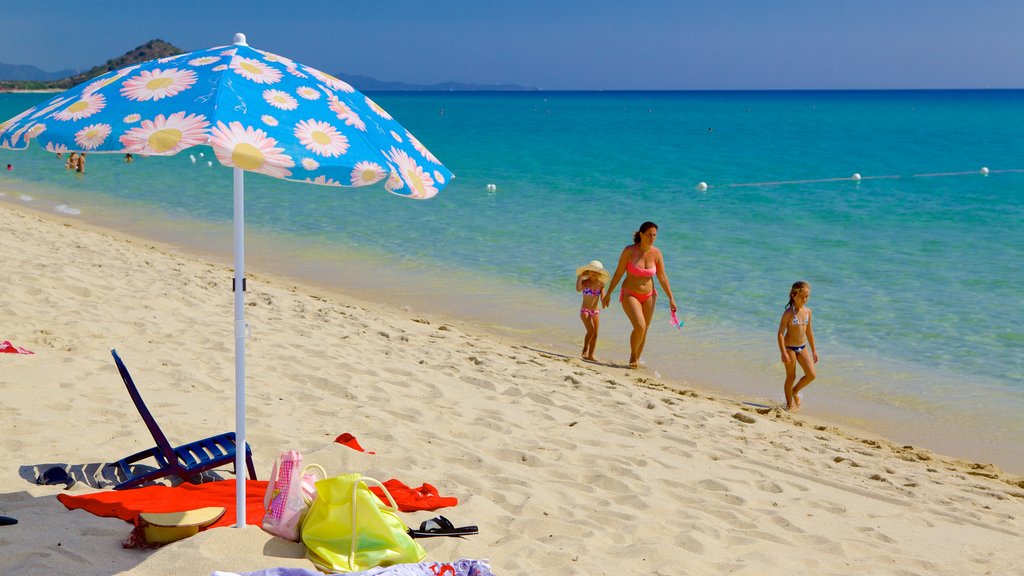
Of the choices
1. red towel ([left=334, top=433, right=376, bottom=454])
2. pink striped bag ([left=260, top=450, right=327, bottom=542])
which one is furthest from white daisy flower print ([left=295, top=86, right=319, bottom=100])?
red towel ([left=334, top=433, right=376, bottom=454])

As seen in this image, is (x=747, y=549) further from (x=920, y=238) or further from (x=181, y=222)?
(x=181, y=222)

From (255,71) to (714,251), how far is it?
13.0 meters

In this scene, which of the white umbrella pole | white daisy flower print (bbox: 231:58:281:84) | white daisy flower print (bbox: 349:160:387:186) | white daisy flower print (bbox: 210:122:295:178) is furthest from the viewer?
the white umbrella pole

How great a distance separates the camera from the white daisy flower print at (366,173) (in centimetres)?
309

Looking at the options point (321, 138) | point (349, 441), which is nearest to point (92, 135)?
point (321, 138)

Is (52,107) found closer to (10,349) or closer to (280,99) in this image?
(280,99)

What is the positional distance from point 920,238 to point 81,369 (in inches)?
615

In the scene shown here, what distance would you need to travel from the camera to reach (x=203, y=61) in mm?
3396

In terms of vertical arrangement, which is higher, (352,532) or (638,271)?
(638,271)

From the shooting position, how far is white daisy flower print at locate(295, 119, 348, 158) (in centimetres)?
309

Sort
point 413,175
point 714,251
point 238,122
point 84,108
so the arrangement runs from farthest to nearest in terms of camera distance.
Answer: point 714,251 < point 413,175 < point 84,108 < point 238,122

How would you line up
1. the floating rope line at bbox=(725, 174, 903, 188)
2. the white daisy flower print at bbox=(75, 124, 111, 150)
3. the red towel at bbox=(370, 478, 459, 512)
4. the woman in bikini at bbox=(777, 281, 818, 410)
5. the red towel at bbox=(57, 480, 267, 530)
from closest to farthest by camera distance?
the white daisy flower print at bbox=(75, 124, 111, 150), the red towel at bbox=(57, 480, 267, 530), the red towel at bbox=(370, 478, 459, 512), the woman in bikini at bbox=(777, 281, 818, 410), the floating rope line at bbox=(725, 174, 903, 188)

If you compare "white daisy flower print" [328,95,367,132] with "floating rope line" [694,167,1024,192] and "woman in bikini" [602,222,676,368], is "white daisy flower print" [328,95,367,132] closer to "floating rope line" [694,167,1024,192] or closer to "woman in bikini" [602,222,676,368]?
"woman in bikini" [602,222,676,368]

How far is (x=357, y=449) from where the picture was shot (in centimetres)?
518
